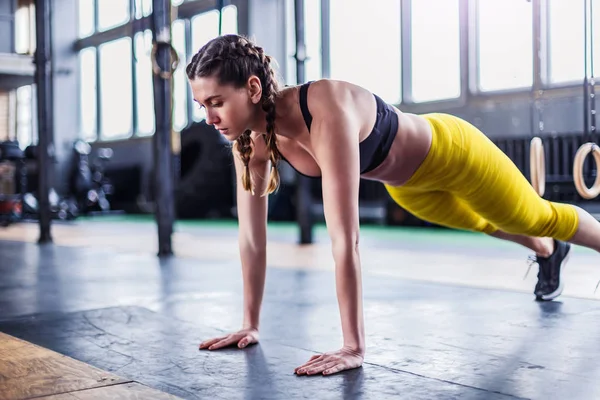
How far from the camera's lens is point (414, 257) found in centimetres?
446

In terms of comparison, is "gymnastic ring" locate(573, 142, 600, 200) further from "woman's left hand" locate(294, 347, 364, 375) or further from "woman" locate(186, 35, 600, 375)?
"woman's left hand" locate(294, 347, 364, 375)

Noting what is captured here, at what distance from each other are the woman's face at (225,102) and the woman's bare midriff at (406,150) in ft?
1.45

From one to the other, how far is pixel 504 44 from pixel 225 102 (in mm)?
5943

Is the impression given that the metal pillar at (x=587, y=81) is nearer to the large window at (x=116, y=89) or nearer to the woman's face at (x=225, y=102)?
the woman's face at (x=225, y=102)

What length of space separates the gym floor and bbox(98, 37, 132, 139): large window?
27.1 feet

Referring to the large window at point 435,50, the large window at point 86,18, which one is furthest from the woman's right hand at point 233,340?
the large window at point 86,18

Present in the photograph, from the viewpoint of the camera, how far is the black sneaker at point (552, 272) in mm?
2672

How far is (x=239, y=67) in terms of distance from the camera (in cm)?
166

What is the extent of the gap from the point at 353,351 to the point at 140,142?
34.6 ft

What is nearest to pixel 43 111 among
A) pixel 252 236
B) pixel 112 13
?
pixel 252 236

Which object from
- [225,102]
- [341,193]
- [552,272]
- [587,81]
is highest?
[587,81]

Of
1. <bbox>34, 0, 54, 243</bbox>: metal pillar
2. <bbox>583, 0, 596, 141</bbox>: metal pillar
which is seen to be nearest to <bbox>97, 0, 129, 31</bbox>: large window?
<bbox>34, 0, 54, 243</bbox>: metal pillar

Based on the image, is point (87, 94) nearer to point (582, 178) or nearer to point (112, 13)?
point (112, 13)

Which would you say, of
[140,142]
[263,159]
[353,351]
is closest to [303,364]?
[353,351]
